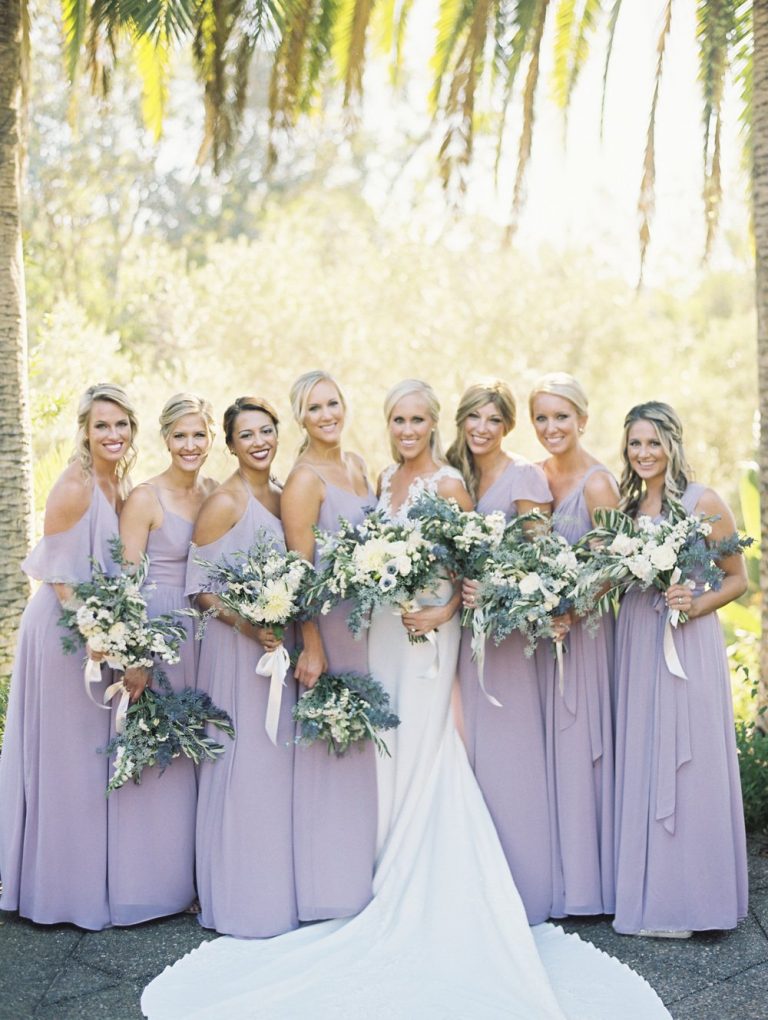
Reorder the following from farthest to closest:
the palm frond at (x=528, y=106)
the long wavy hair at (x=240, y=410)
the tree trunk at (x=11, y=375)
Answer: the palm frond at (x=528, y=106)
the tree trunk at (x=11, y=375)
the long wavy hair at (x=240, y=410)

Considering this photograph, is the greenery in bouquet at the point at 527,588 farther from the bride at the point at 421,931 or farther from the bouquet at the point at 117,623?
the bouquet at the point at 117,623

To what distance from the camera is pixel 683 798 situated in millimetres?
5121

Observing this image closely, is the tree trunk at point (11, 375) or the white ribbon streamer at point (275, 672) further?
the tree trunk at point (11, 375)

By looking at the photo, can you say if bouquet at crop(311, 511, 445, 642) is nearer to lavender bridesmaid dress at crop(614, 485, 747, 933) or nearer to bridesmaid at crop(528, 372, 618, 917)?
bridesmaid at crop(528, 372, 618, 917)

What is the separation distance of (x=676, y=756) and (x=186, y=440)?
8.99 feet

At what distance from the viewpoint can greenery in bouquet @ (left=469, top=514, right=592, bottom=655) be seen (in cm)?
499

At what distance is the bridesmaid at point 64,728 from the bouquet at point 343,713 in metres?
1.03

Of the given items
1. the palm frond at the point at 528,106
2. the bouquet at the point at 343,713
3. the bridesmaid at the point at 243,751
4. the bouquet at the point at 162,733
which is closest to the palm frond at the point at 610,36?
the palm frond at the point at 528,106

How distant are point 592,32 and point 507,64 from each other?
805mm

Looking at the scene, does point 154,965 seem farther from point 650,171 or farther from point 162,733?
point 650,171

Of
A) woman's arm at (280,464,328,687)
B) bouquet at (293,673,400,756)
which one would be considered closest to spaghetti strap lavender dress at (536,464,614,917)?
bouquet at (293,673,400,756)

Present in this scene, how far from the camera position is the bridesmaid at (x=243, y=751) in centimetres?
517

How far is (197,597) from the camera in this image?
534cm

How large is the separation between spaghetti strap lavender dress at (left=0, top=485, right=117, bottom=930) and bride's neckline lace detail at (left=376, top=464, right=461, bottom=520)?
1326 mm
